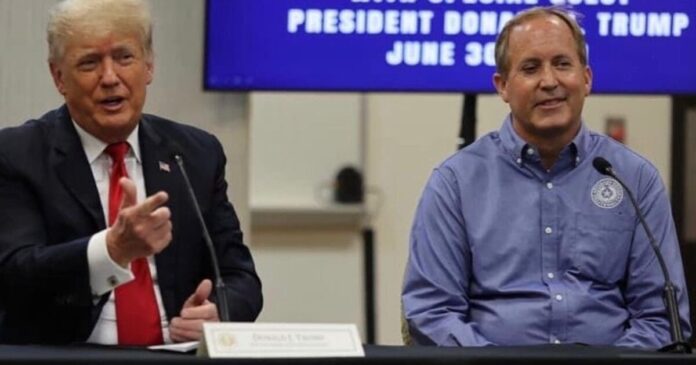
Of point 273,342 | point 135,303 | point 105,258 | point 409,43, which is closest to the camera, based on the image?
point 273,342

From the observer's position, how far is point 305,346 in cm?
264

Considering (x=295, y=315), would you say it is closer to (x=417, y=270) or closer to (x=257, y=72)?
(x=257, y=72)

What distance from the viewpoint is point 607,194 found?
3629mm

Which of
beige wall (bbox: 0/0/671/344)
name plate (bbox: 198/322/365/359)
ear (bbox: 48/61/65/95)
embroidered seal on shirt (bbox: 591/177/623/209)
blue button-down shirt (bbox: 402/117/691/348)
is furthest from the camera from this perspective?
beige wall (bbox: 0/0/671/344)

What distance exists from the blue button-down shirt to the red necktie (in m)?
0.62

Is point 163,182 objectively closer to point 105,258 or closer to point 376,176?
point 105,258

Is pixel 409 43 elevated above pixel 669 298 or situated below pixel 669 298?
above

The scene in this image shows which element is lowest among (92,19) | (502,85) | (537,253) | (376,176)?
(376,176)

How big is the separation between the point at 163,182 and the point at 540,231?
0.87 m

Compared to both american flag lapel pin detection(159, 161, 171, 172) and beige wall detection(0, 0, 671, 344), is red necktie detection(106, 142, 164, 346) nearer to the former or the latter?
american flag lapel pin detection(159, 161, 171, 172)

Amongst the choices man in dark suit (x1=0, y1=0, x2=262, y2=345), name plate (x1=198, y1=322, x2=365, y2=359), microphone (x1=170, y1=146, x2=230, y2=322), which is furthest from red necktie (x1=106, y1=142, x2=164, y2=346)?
name plate (x1=198, y1=322, x2=365, y2=359)

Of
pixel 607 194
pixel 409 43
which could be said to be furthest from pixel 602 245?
pixel 409 43

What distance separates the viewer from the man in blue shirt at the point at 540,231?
350cm

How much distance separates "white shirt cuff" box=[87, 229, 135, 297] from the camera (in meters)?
3.00
